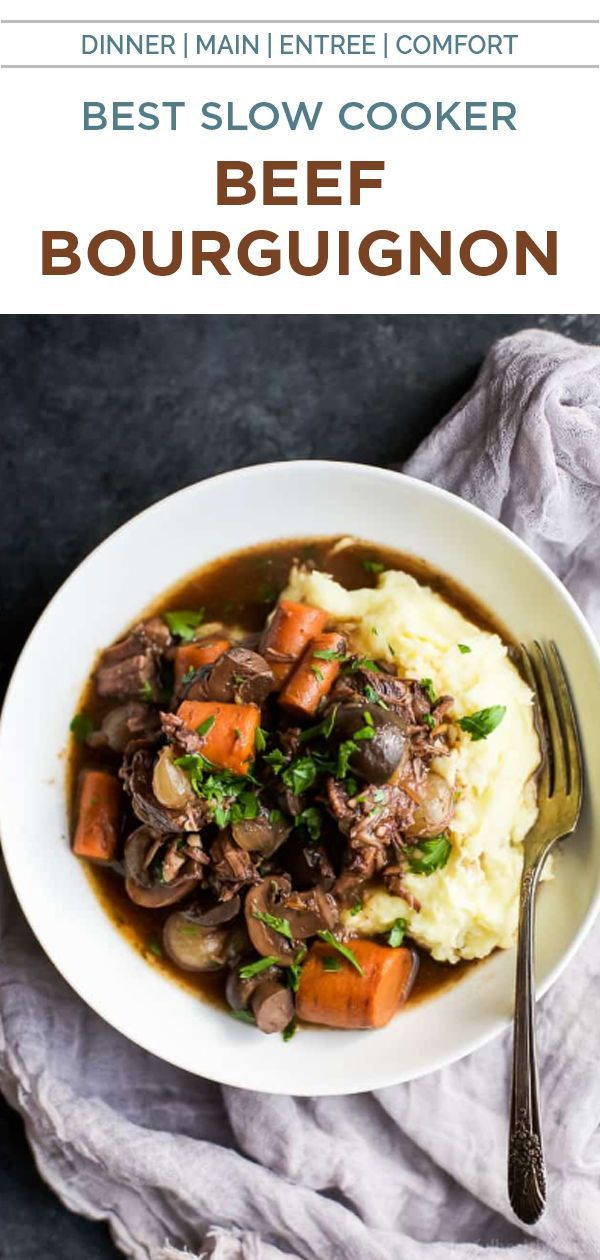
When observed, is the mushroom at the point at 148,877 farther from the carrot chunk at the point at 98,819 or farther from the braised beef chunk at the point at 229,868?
the carrot chunk at the point at 98,819

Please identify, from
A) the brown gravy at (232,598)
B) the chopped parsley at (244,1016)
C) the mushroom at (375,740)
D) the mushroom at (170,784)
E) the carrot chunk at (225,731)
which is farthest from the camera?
the brown gravy at (232,598)

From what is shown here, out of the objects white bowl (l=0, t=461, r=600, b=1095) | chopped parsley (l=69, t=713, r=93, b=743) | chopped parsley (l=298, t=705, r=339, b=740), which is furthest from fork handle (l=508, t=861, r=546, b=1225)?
chopped parsley (l=69, t=713, r=93, b=743)

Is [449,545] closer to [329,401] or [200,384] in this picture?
[329,401]

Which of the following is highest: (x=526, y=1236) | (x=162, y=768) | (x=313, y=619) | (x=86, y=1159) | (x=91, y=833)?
(x=313, y=619)

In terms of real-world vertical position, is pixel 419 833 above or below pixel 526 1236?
above

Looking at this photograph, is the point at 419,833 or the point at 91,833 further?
the point at 91,833

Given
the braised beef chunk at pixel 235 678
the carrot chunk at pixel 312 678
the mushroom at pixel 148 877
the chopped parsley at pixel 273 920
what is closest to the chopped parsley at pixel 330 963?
the chopped parsley at pixel 273 920

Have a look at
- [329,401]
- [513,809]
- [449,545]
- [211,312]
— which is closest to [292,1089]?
[513,809]
